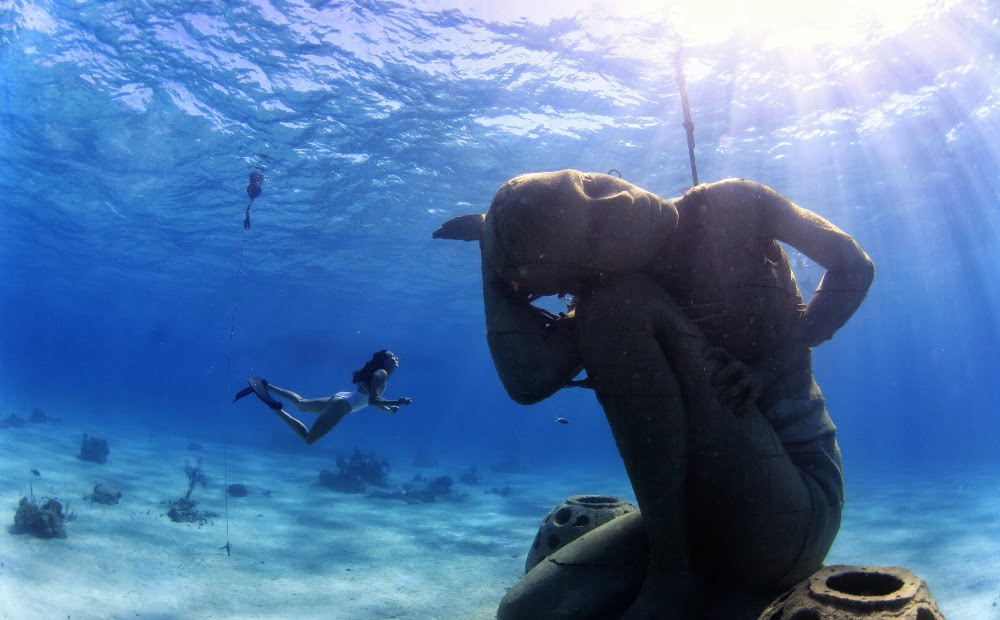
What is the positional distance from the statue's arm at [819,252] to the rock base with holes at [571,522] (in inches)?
107

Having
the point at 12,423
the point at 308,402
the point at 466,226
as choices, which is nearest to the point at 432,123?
the point at 308,402

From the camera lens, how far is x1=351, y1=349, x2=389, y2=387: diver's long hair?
355 inches

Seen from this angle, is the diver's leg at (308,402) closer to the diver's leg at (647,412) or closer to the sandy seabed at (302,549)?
the sandy seabed at (302,549)

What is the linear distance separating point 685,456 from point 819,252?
132cm

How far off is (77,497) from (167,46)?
12.1 m

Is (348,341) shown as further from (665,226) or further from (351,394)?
(665,226)

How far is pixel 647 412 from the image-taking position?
2490mm

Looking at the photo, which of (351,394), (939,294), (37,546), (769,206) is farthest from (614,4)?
(939,294)

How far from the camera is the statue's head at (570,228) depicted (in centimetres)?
237

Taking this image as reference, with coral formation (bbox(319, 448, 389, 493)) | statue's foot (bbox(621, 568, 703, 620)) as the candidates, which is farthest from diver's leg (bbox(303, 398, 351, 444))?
coral formation (bbox(319, 448, 389, 493))

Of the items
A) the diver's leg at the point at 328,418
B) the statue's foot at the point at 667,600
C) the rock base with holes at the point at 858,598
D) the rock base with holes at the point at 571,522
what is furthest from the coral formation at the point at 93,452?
the rock base with holes at the point at 858,598

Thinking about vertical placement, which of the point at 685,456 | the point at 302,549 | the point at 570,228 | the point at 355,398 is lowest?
the point at 302,549

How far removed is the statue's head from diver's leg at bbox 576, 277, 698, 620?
0.17 metres

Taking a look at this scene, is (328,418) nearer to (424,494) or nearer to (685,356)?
(685,356)
